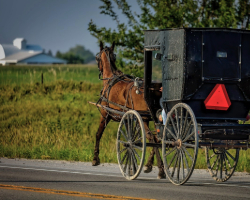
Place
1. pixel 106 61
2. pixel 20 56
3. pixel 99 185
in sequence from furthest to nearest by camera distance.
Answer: pixel 20 56 → pixel 106 61 → pixel 99 185

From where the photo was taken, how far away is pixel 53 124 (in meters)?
21.6

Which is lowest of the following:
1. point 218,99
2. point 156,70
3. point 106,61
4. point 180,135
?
point 180,135

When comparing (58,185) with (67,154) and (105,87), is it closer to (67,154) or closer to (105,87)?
(105,87)

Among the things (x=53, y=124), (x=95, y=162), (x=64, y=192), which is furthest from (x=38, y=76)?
(x=64, y=192)

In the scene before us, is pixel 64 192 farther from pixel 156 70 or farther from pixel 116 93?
pixel 116 93

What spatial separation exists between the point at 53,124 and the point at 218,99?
466 inches

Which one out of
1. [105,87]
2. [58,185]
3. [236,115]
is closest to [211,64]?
[236,115]

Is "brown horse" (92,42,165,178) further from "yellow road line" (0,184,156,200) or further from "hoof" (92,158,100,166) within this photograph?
"yellow road line" (0,184,156,200)

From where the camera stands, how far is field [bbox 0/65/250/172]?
1622 centimetres

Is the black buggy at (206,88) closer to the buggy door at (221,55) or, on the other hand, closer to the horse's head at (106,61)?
the buggy door at (221,55)

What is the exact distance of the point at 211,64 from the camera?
10.5 m

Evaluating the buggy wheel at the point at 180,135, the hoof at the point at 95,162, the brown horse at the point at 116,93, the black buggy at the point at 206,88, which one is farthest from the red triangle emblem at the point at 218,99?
the hoof at the point at 95,162

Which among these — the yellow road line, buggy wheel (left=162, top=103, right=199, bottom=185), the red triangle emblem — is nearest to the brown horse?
buggy wheel (left=162, top=103, right=199, bottom=185)

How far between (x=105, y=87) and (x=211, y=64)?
4297mm
